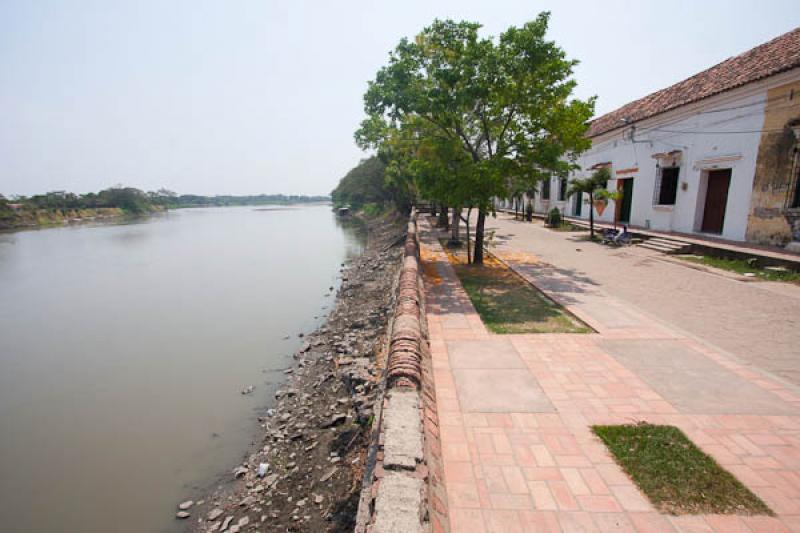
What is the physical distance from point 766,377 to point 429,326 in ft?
14.0

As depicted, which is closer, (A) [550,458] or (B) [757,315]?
(A) [550,458]

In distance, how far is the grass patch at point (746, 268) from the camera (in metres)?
9.30

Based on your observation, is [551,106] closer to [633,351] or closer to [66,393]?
[633,351]

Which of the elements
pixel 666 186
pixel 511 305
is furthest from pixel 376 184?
pixel 511 305

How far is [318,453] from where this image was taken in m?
5.25

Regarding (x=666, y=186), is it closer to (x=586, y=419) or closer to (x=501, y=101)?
(x=501, y=101)

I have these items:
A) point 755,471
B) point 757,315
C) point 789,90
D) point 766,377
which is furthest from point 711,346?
point 789,90

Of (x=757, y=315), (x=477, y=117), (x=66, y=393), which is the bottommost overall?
(x=66, y=393)

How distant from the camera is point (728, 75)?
1358cm

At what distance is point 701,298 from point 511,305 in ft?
13.1

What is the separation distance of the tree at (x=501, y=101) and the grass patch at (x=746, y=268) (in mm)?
5387

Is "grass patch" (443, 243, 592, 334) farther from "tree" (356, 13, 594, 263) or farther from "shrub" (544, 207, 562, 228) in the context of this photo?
"shrub" (544, 207, 562, 228)

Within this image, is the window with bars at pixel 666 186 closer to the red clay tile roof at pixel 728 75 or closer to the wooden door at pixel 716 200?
the wooden door at pixel 716 200

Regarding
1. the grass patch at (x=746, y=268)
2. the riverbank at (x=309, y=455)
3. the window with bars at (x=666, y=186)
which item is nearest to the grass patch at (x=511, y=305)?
the riverbank at (x=309, y=455)
